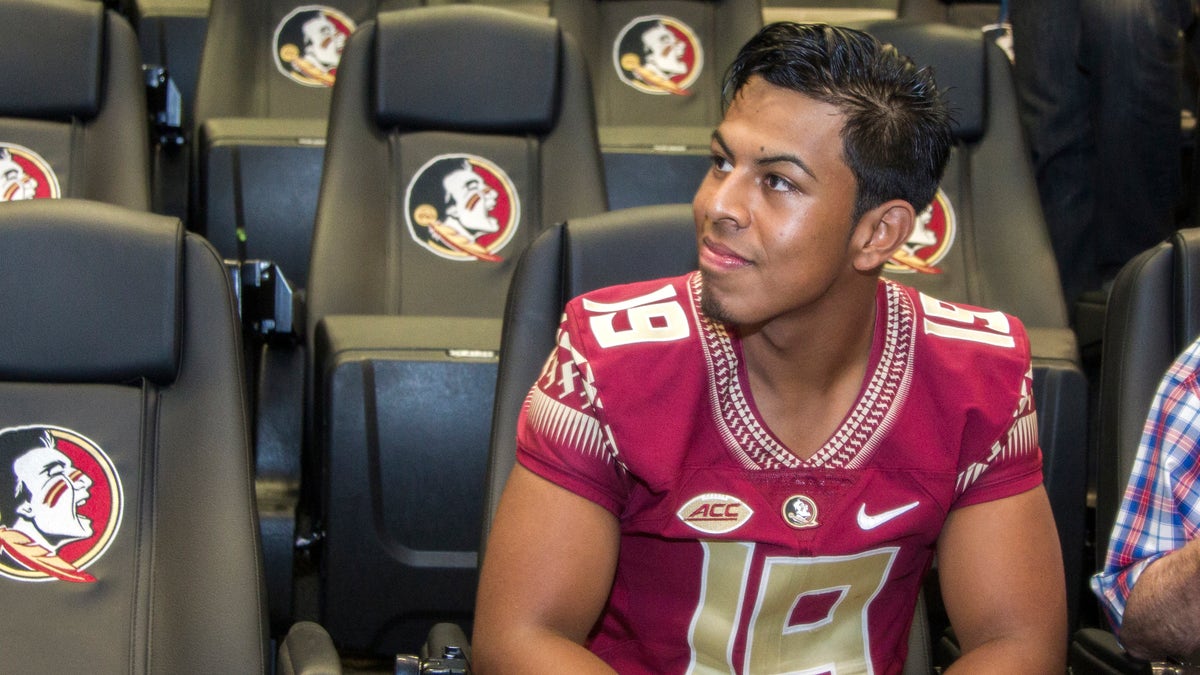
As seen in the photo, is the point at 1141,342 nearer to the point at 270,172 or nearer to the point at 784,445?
the point at 784,445

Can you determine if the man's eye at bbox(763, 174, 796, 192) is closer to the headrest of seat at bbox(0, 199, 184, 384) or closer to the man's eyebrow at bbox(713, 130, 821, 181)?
the man's eyebrow at bbox(713, 130, 821, 181)

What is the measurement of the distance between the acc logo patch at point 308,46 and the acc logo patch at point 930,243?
1.30 m

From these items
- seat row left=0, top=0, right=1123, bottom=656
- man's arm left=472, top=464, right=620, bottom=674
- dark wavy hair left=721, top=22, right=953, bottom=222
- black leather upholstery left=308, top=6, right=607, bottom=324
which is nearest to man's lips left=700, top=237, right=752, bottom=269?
dark wavy hair left=721, top=22, right=953, bottom=222

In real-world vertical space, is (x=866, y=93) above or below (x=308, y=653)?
above

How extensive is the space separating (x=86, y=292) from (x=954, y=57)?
5.14 ft

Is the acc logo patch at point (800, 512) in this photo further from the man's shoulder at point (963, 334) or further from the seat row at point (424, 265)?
the seat row at point (424, 265)

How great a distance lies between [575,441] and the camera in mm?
1240

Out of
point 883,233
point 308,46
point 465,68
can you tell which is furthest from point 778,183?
point 308,46

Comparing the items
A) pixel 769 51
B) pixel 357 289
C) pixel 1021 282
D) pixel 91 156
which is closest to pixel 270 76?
pixel 91 156

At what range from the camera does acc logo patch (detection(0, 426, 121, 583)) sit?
145 cm

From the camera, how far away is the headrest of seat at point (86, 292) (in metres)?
1.45

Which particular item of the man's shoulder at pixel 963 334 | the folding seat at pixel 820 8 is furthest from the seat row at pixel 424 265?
the folding seat at pixel 820 8

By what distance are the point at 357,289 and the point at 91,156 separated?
0.52 meters

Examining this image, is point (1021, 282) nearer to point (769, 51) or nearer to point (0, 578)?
point (769, 51)
